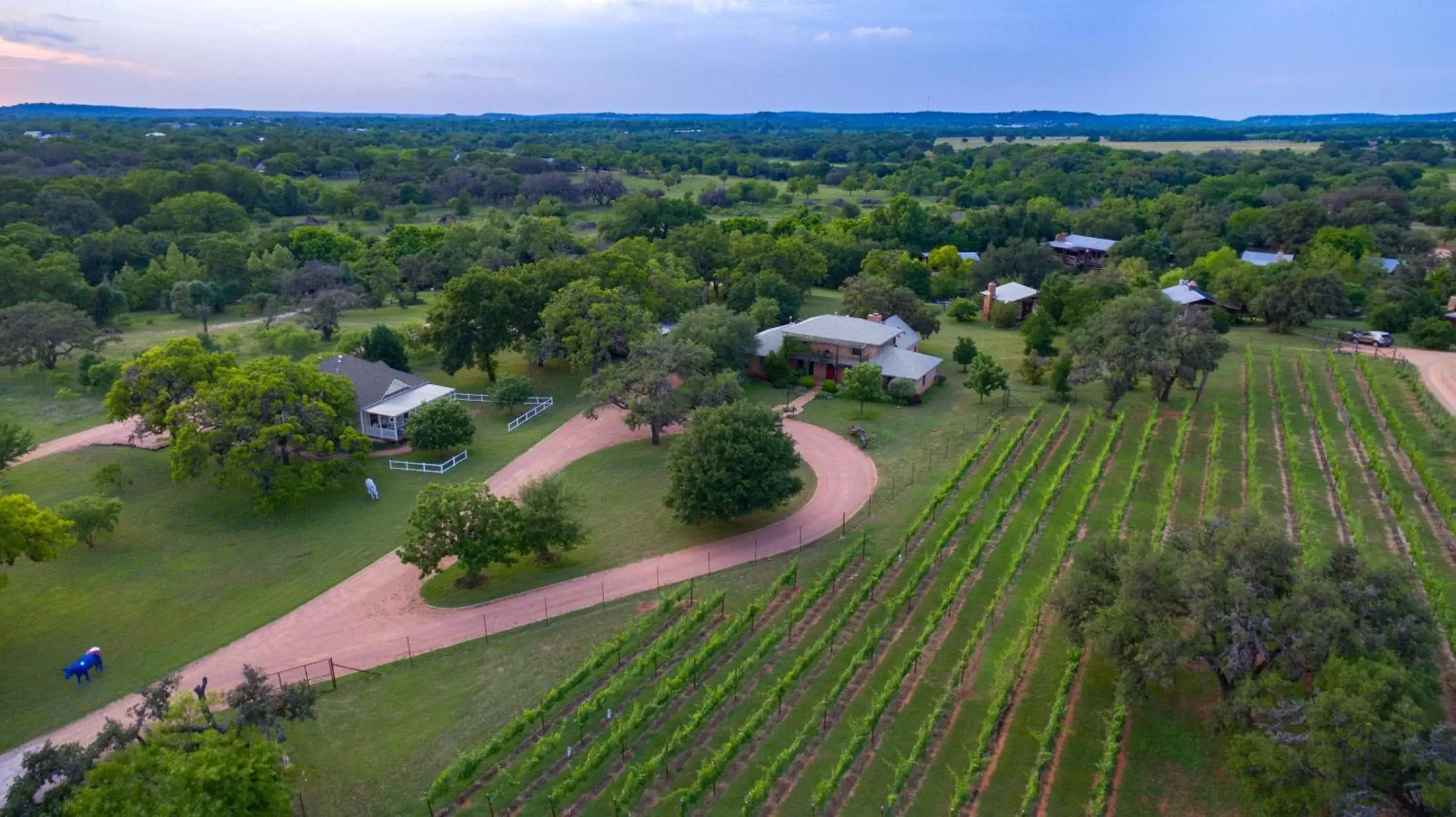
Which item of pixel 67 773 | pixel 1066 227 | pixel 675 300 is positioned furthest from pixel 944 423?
pixel 1066 227

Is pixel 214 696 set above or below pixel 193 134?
below

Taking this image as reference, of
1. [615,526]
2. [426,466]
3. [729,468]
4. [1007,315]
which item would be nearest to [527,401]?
[426,466]

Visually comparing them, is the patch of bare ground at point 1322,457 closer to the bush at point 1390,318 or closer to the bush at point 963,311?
the bush at point 1390,318

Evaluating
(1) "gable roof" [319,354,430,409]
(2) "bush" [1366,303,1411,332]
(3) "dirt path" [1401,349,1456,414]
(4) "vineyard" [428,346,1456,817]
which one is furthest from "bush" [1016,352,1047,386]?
(1) "gable roof" [319,354,430,409]

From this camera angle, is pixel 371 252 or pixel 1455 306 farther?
pixel 371 252

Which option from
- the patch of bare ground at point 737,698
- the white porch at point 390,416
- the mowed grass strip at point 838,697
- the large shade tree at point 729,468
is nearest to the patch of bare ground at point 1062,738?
the mowed grass strip at point 838,697

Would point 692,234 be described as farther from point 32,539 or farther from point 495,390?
point 32,539

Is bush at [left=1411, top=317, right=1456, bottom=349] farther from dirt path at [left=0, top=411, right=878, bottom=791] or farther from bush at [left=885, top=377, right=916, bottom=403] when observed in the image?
dirt path at [left=0, top=411, right=878, bottom=791]
